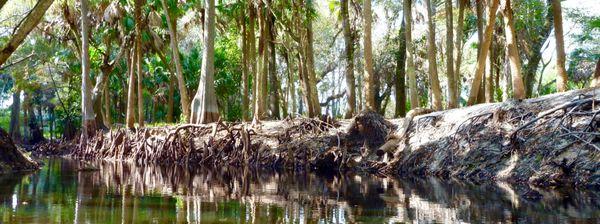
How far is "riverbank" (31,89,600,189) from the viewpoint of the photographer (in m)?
11.2

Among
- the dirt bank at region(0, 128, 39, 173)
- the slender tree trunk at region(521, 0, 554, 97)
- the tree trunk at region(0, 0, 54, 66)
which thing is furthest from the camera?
the slender tree trunk at region(521, 0, 554, 97)

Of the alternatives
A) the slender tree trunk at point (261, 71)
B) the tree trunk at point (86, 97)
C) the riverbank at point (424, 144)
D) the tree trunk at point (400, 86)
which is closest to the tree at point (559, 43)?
the riverbank at point (424, 144)

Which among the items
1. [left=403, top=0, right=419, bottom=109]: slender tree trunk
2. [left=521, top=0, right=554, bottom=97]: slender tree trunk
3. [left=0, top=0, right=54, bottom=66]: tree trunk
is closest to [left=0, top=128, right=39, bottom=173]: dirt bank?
[left=0, top=0, right=54, bottom=66]: tree trunk

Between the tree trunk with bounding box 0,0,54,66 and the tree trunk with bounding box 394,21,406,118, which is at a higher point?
the tree trunk with bounding box 394,21,406,118

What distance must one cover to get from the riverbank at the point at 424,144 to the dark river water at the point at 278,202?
1053 mm

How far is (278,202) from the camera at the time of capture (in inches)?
340

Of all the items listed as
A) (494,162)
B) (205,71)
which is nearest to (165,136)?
(205,71)

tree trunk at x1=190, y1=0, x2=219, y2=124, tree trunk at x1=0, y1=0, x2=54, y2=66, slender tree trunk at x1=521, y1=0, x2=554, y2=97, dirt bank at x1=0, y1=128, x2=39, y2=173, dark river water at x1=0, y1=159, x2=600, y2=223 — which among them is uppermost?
slender tree trunk at x1=521, y1=0, x2=554, y2=97

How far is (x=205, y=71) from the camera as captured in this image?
19.4 meters

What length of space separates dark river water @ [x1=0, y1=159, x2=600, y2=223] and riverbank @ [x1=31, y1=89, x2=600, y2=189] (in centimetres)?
Result: 105

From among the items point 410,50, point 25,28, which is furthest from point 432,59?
point 25,28

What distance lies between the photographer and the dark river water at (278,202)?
6.98 meters

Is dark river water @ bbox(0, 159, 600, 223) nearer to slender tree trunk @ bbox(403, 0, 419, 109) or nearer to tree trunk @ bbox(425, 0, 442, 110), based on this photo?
tree trunk @ bbox(425, 0, 442, 110)

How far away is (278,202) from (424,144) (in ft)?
22.0
